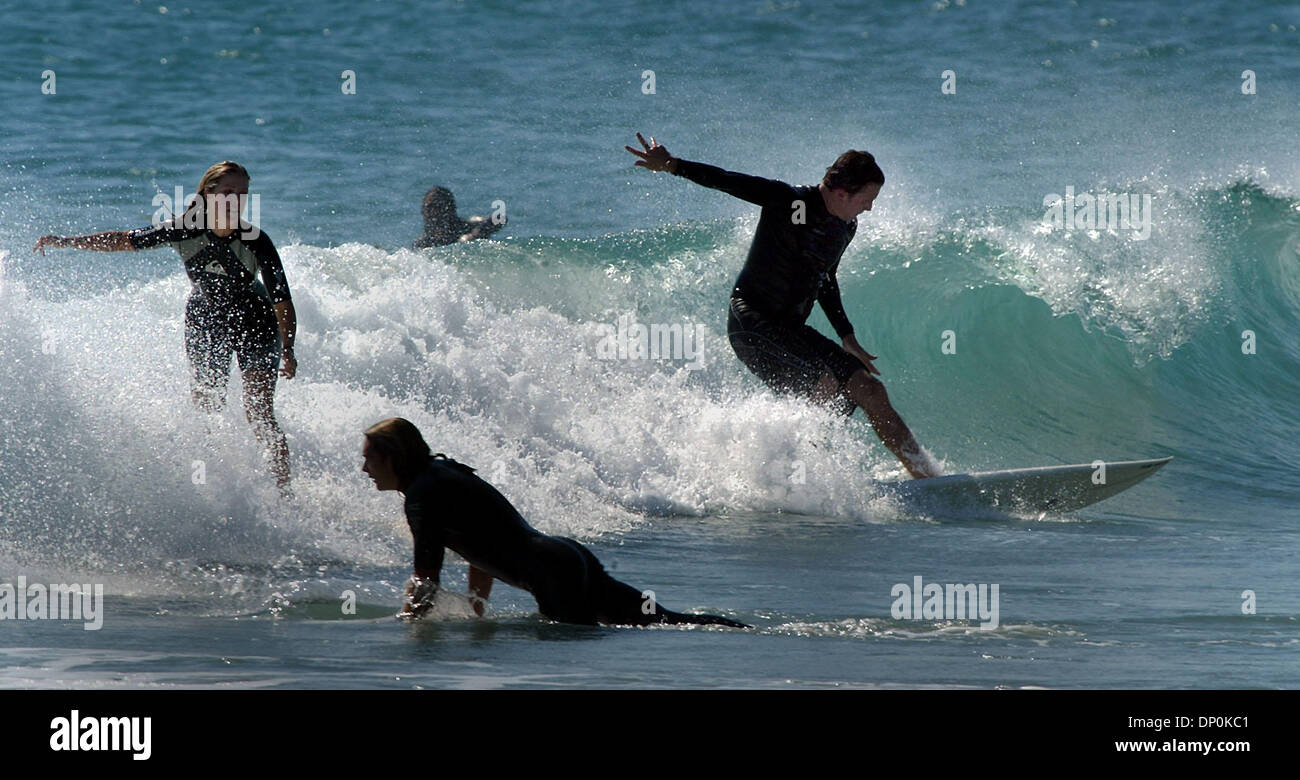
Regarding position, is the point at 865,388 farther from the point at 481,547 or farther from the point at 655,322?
the point at 655,322

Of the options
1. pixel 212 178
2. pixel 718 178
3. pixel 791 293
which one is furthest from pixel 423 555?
pixel 791 293

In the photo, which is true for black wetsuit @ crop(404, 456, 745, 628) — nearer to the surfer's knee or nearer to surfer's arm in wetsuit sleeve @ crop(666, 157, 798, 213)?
surfer's arm in wetsuit sleeve @ crop(666, 157, 798, 213)

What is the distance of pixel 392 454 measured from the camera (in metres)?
4.85

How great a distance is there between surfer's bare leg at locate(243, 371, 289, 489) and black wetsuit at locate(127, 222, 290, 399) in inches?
1.8

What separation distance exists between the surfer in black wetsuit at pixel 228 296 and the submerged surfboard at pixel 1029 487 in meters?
3.41

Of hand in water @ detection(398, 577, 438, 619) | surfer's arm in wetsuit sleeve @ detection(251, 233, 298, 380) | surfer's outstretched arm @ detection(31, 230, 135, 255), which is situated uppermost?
surfer's outstretched arm @ detection(31, 230, 135, 255)

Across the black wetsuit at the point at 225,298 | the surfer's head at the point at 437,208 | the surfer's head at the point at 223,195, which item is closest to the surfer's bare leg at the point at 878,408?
the black wetsuit at the point at 225,298

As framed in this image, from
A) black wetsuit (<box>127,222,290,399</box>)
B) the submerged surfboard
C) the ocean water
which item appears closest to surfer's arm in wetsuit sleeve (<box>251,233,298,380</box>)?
black wetsuit (<box>127,222,290,399</box>)

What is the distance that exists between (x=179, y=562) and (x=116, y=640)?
1383 millimetres

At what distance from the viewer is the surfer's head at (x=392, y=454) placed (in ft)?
15.9

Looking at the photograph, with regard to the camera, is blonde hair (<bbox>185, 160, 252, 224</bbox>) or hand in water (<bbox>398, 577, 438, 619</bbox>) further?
blonde hair (<bbox>185, 160, 252, 224</bbox>)

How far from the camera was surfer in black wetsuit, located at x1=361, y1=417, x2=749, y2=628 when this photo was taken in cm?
486
